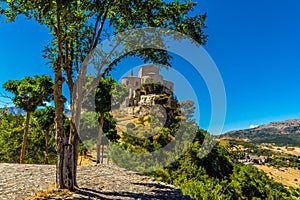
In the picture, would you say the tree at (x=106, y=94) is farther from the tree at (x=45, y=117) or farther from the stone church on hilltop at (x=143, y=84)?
the stone church on hilltop at (x=143, y=84)

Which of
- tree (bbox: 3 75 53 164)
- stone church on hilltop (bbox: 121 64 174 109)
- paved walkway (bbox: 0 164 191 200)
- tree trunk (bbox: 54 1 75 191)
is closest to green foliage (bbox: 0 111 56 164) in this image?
tree (bbox: 3 75 53 164)

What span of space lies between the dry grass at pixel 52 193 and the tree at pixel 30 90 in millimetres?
10806

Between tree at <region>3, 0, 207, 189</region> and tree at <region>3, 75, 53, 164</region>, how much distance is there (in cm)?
852

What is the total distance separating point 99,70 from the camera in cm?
869

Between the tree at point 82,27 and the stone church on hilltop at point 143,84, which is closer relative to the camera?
the tree at point 82,27

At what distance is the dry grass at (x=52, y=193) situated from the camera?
21.3 ft

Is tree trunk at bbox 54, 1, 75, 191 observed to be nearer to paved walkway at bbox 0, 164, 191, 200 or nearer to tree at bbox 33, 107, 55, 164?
paved walkway at bbox 0, 164, 191, 200

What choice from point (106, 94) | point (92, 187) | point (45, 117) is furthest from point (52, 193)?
point (45, 117)

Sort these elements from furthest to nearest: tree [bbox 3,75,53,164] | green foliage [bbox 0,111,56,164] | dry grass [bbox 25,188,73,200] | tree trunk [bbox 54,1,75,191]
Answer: green foliage [bbox 0,111,56,164]
tree [bbox 3,75,53,164]
tree trunk [bbox 54,1,75,191]
dry grass [bbox 25,188,73,200]

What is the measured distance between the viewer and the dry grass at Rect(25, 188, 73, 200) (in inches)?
256

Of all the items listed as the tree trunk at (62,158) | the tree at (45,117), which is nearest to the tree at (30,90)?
the tree at (45,117)

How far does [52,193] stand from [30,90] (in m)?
12.1

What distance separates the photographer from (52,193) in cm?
678

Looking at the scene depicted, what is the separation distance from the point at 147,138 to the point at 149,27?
11.2 metres
